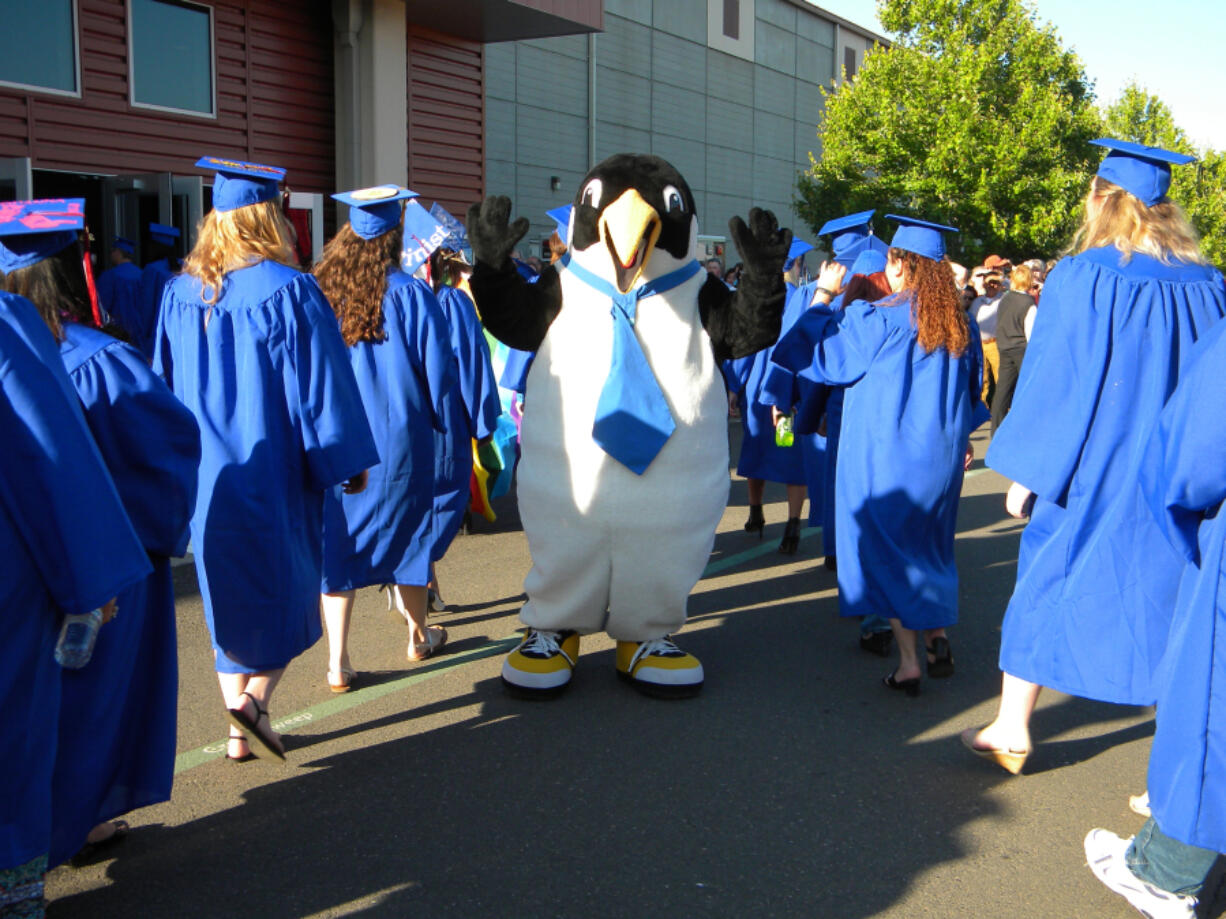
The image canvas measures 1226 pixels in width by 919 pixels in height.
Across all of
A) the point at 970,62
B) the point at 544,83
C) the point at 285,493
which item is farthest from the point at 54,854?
the point at 970,62

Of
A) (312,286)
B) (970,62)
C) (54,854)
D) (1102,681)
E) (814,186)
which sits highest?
(970,62)

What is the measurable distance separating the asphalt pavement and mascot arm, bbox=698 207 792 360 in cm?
143

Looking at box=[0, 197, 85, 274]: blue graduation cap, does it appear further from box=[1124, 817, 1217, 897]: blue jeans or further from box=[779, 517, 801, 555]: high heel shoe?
box=[779, 517, 801, 555]: high heel shoe

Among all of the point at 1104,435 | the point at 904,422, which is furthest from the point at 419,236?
the point at 1104,435

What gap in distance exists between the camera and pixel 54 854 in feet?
9.05

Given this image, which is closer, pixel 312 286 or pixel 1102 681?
pixel 1102 681

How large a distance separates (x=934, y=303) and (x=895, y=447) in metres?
0.60

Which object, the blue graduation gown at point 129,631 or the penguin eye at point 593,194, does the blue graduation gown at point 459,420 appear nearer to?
the penguin eye at point 593,194

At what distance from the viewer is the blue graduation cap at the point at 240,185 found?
3.74 metres

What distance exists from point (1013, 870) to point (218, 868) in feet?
7.33

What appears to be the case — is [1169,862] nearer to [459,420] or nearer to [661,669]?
[661,669]

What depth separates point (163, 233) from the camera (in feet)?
34.6

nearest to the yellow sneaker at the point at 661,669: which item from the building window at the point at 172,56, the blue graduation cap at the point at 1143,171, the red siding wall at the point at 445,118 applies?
the blue graduation cap at the point at 1143,171

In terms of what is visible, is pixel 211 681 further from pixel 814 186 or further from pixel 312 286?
pixel 814 186
